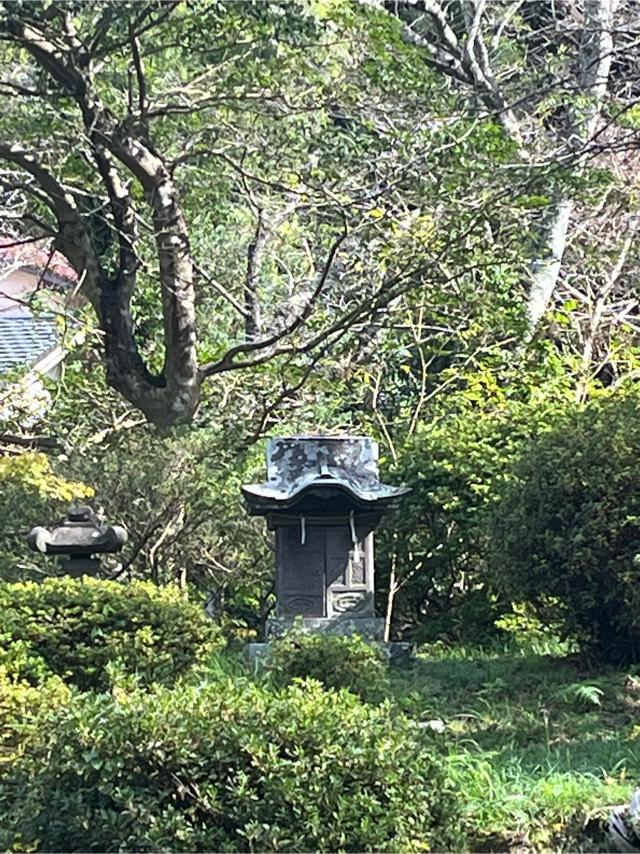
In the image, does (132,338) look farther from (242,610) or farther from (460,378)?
(460,378)

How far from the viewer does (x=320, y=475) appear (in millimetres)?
8266

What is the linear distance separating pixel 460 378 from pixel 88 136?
16.5 ft

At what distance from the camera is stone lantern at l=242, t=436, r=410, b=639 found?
823cm

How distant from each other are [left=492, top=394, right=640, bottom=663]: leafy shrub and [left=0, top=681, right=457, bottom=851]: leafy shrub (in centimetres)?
315

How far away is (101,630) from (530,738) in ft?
7.49

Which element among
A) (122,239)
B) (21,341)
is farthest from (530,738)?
(21,341)

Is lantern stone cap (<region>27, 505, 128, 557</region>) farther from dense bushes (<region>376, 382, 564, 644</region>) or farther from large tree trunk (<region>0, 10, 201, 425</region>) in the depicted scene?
dense bushes (<region>376, 382, 564, 644</region>)

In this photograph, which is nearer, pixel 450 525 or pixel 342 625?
pixel 342 625

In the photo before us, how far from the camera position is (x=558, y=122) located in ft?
46.8

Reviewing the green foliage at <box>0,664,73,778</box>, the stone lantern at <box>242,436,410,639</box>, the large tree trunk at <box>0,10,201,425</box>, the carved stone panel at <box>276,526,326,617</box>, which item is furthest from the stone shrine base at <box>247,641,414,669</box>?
the green foliage at <box>0,664,73,778</box>

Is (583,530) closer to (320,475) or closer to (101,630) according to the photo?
(320,475)

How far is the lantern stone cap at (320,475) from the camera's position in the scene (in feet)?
26.7

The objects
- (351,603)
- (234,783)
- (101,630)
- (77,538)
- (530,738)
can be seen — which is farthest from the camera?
(351,603)

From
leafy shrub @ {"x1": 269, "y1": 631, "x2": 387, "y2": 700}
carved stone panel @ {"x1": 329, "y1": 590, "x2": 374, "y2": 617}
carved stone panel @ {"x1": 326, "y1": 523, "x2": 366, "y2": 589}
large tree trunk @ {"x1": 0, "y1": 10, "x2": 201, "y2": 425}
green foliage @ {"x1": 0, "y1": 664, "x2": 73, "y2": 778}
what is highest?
large tree trunk @ {"x1": 0, "y1": 10, "x2": 201, "y2": 425}
